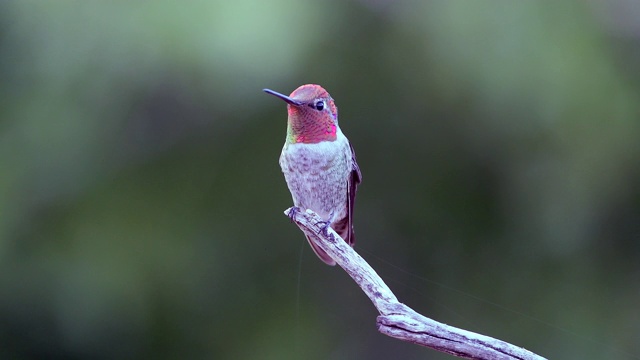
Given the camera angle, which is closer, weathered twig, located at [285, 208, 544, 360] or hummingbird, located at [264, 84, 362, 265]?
weathered twig, located at [285, 208, 544, 360]

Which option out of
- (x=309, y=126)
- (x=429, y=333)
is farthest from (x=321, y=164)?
(x=429, y=333)

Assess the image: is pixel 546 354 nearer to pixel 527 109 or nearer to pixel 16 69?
pixel 527 109

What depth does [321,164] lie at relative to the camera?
131 inches

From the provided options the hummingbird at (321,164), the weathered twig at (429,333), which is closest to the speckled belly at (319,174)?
the hummingbird at (321,164)

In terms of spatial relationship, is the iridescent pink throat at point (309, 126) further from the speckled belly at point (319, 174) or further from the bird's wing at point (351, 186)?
the bird's wing at point (351, 186)

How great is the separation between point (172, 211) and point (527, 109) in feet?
6.73

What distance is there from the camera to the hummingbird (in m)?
3.08

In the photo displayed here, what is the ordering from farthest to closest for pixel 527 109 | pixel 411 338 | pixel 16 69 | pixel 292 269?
1. pixel 292 269
2. pixel 16 69
3. pixel 527 109
4. pixel 411 338

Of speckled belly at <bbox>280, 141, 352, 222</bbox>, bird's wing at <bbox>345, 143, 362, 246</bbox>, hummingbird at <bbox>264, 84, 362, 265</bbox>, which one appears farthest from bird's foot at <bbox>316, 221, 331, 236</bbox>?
bird's wing at <bbox>345, 143, 362, 246</bbox>

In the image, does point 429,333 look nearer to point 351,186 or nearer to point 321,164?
point 321,164

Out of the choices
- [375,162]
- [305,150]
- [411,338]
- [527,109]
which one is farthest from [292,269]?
[411,338]

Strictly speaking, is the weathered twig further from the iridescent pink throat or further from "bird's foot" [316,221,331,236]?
the iridescent pink throat

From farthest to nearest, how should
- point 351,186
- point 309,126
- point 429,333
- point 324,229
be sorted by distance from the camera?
point 351,186, point 309,126, point 324,229, point 429,333

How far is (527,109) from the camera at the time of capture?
477cm
